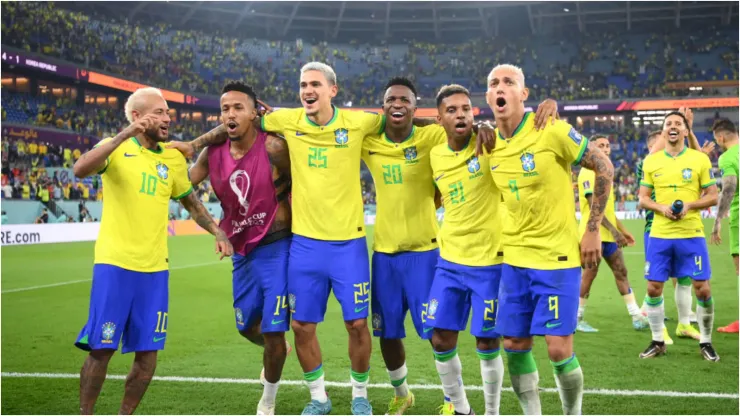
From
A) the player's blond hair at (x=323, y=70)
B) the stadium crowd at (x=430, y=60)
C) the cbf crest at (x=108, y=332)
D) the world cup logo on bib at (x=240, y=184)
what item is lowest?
the cbf crest at (x=108, y=332)

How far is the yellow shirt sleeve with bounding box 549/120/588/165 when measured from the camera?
461 centimetres

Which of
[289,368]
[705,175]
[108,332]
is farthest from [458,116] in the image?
[705,175]

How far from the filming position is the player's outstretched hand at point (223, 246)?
5297 mm

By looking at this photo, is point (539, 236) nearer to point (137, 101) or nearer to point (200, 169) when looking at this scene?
point (200, 169)

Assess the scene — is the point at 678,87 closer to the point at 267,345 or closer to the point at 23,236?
the point at 23,236

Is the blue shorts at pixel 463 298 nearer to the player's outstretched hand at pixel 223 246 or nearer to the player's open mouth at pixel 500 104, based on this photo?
the player's open mouth at pixel 500 104

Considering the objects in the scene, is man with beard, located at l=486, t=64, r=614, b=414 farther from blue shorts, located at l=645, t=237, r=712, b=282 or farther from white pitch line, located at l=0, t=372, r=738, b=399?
blue shorts, located at l=645, t=237, r=712, b=282

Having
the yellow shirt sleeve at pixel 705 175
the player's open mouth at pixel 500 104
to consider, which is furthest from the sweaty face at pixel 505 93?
the yellow shirt sleeve at pixel 705 175

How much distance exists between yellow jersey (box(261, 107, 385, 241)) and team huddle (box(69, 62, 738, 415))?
12 millimetres

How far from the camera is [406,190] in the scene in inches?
220

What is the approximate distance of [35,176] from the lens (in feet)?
96.8

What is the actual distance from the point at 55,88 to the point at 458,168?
4156cm

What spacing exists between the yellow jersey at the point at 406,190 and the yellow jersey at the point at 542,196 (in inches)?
37.9

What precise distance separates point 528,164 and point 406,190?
1.20 meters
